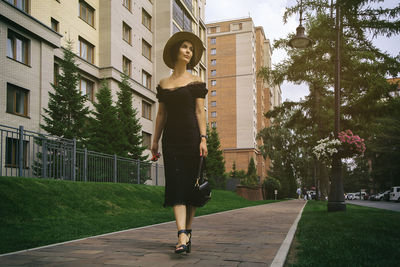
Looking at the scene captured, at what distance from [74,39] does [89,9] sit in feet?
11.2

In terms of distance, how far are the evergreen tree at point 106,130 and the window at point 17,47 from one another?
4170 mm

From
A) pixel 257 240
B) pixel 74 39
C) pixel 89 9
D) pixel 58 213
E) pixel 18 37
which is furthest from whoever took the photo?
pixel 89 9

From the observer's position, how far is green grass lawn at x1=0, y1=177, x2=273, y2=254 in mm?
5543

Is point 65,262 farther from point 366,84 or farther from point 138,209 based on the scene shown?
point 366,84

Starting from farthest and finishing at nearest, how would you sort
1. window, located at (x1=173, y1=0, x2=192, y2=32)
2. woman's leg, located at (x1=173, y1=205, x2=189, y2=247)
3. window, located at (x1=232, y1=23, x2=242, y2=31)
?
1. window, located at (x1=232, y1=23, x2=242, y2=31)
2. window, located at (x1=173, y1=0, x2=192, y2=32)
3. woman's leg, located at (x1=173, y1=205, x2=189, y2=247)

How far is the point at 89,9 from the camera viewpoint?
2555 centimetres

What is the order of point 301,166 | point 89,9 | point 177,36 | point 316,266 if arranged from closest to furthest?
point 316,266 → point 177,36 → point 89,9 → point 301,166


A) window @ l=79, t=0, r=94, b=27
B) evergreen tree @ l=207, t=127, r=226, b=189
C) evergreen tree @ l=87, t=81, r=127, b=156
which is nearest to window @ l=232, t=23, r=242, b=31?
evergreen tree @ l=207, t=127, r=226, b=189

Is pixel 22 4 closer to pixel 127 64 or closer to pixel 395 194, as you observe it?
pixel 127 64

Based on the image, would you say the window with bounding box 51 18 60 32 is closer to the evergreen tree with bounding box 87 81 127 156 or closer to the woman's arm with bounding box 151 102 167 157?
the evergreen tree with bounding box 87 81 127 156

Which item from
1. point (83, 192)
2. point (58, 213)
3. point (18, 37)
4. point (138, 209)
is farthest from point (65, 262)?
point (18, 37)

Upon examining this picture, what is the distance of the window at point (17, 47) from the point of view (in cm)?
1836

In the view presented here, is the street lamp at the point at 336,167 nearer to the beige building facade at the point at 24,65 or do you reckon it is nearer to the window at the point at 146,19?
the beige building facade at the point at 24,65

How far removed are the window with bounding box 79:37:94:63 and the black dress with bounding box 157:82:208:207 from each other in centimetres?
2187
